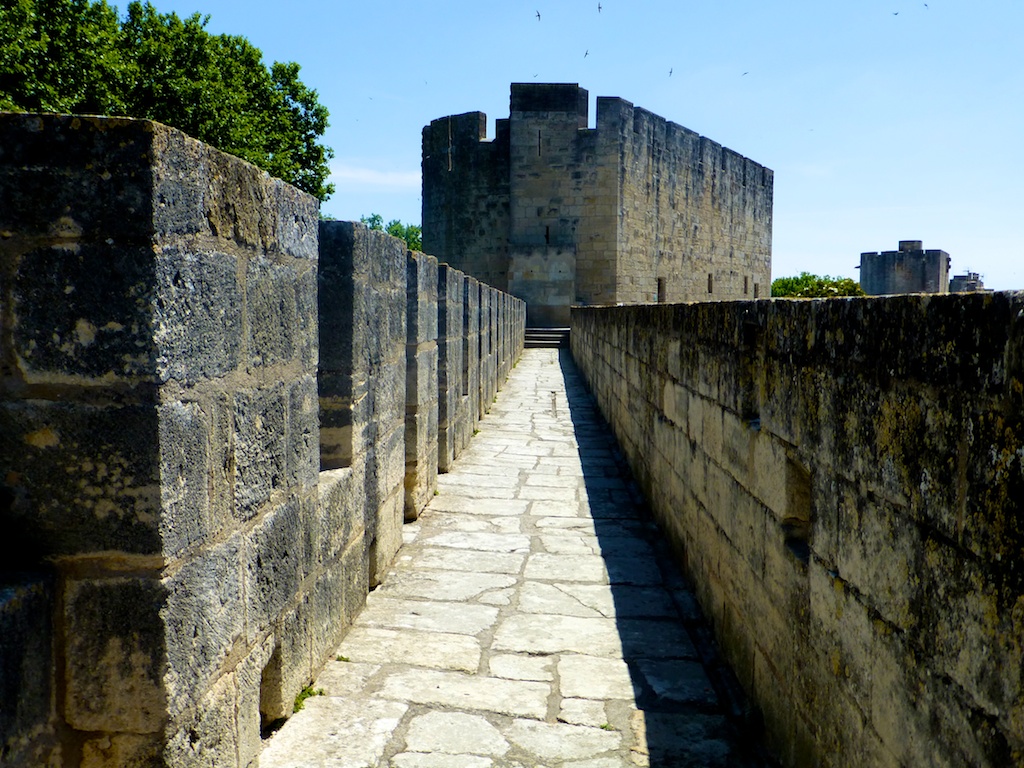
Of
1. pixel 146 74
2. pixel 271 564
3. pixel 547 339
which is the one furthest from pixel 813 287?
pixel 271 564

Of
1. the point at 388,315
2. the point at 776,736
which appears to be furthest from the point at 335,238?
the point at 776,736

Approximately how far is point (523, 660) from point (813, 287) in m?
14.5

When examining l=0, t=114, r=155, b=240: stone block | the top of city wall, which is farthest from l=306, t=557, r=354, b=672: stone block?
the top of city wall

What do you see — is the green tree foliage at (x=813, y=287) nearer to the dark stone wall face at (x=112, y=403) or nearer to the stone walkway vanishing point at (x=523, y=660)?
the stone walkway vanishing point at (x=523, y=660)

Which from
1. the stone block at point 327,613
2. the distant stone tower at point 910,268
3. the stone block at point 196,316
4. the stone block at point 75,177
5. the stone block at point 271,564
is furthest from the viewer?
the distant stone tower at point 910,268

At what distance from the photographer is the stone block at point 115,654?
1.82 metres

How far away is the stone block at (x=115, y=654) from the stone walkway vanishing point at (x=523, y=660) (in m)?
0.74

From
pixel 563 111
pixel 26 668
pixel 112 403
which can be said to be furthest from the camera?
pixel 563 111

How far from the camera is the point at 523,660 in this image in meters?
3.27

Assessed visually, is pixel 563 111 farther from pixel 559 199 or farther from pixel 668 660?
pixel 668 660

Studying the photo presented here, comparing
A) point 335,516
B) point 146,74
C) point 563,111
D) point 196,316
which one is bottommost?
point 335,516

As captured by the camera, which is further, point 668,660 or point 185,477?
point 668,660

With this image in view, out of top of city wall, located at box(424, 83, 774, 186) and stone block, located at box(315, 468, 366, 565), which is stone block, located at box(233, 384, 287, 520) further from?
top of city wall, located at box(424, 83, 774, 186)

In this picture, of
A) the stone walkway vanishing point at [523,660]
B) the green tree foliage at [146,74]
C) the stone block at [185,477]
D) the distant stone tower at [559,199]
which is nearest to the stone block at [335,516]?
the stone walkway vanishing point at [523,660]
